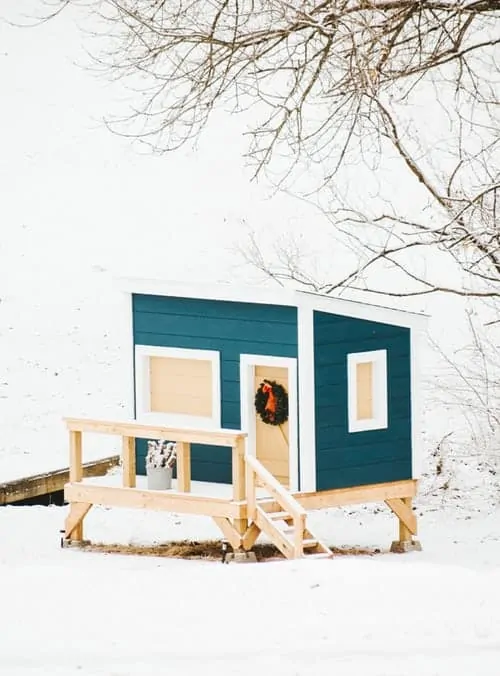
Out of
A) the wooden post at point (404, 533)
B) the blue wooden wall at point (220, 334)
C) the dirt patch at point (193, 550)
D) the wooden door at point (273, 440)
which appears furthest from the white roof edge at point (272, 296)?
the dirt patch at point (193, 550)

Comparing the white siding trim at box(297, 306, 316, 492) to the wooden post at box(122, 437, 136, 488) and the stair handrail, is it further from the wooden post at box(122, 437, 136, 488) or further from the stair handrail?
the wooden post at box(122, 437, 136, 488)

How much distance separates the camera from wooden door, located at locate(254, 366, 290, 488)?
10.6 meters

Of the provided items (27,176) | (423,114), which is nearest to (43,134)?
(27,176)

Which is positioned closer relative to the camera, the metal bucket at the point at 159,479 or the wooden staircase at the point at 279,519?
the wooden staircase at the point at 279,519

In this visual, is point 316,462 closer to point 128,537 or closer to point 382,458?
point 382,458

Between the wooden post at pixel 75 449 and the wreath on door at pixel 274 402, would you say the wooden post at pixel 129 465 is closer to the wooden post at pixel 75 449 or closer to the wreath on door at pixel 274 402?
the wooden post at pixel 75 449

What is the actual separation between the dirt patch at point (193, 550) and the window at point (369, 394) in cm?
114

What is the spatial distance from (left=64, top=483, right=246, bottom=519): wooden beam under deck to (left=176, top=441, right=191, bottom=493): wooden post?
0.27 feet

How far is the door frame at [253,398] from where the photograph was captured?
10.3 meters

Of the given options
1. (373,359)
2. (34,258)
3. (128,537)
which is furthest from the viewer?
(34,258)

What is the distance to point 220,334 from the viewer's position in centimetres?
1055

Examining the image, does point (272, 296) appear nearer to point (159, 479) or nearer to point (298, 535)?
point (159, 479)

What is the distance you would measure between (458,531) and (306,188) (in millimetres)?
17001

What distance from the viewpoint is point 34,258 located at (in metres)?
26.3
